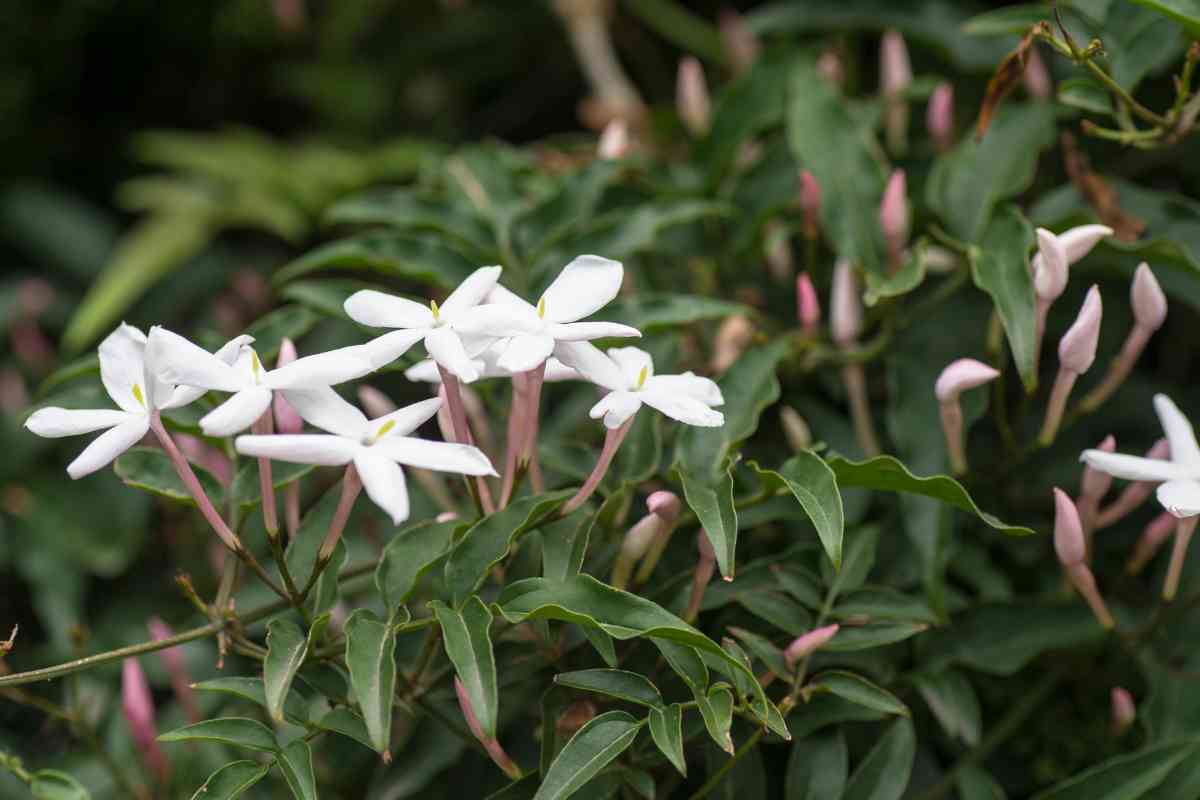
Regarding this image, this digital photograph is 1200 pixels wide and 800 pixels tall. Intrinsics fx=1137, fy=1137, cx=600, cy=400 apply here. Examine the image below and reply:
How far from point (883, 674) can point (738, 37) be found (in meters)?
0.75

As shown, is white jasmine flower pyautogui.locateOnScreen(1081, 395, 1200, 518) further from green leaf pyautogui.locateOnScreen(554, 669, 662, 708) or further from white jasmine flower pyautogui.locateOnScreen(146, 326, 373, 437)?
white jasmine flower pyautogui.locateOnScreen(146, 326, 373, 437)

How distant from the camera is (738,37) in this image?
1212mm

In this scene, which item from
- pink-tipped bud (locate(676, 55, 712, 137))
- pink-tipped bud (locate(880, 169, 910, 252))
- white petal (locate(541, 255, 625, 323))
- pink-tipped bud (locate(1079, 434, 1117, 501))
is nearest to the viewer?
white petal (locate(541, 255, 625, 323))

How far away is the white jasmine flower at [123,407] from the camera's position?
0.54 m

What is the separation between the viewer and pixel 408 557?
60 centimetres

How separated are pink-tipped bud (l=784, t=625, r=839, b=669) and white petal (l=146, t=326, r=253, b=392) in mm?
313

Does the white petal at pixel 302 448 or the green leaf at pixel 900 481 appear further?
the green leaf at pixel 900 481

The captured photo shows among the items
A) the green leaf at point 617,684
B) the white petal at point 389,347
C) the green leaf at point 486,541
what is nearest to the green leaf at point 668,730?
the green leaf at point 617,684

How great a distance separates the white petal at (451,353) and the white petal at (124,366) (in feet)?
0.49

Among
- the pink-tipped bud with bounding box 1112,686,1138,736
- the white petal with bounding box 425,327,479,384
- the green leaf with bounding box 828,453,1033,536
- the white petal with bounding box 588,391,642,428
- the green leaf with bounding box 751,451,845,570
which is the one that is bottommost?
the pink-tipped bud with bounding box 1112,686,1138,736

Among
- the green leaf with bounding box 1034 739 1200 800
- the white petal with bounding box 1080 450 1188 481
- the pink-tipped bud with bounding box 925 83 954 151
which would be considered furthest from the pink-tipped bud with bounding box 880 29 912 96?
the green leaf with bounding box 1034 739 1200 800

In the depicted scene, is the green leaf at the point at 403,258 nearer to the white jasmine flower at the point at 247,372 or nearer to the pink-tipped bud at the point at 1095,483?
the white jasmine flower at the point at 247,372

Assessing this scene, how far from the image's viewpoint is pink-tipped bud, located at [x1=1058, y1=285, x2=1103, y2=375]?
640 millimetres

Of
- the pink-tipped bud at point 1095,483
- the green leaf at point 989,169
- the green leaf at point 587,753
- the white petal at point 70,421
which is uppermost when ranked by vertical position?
the white petal at point 70,421
